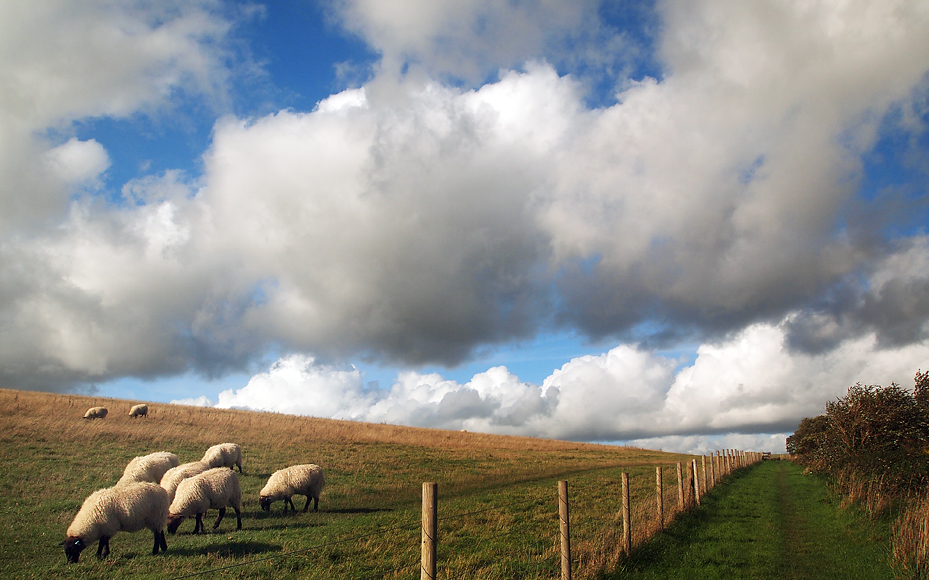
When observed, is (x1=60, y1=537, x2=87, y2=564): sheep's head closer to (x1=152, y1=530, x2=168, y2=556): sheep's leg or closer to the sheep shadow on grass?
(x1=152, y1=530, x2=168, y2=556): sheep's leg

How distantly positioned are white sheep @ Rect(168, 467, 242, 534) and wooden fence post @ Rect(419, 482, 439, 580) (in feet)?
44.3

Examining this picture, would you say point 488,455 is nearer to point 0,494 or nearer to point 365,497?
point 365,497

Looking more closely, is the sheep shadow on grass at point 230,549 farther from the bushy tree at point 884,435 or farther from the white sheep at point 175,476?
the bushy tree at point 884,435

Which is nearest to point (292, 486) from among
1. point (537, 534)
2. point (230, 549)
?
point (230, 549)

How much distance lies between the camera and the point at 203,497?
16516 mm

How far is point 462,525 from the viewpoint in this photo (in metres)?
16.2

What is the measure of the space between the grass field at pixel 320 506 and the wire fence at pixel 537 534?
0.26 ft

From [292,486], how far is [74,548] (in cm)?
752

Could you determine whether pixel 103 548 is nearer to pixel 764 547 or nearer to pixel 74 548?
pixel 74 548

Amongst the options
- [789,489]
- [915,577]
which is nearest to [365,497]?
[915,577]

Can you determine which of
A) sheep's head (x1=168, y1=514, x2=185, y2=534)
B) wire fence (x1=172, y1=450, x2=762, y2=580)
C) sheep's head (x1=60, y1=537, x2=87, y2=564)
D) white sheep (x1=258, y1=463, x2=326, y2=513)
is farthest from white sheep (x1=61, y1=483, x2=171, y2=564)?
white sheep (x1=258, y1=463, x2=326, y2=513)

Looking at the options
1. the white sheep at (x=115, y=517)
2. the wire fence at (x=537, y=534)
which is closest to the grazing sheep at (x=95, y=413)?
the white sheep at (x=115, y=517)

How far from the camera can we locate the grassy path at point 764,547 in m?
11.2

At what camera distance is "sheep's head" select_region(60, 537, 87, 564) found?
509 inches
